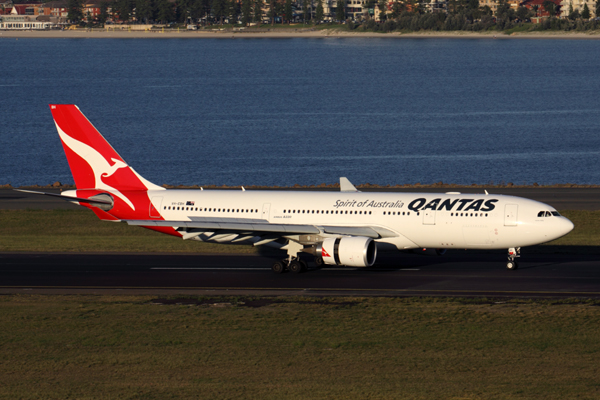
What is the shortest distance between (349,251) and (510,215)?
8.89 metres

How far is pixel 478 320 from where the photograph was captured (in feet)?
111

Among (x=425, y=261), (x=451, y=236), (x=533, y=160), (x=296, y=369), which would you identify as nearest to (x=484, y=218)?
(x=451, y=236)

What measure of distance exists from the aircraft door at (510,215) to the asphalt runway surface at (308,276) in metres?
2.81

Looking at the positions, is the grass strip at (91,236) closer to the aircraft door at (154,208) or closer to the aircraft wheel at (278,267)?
the aircraft door at (154,208)

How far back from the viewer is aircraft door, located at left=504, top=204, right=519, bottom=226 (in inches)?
1716

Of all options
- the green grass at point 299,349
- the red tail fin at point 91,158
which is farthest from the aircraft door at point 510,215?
the red tail fin at point 91,158

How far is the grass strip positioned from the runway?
2.55m

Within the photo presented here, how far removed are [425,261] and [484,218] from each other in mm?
6401

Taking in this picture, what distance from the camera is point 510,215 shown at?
43688mm

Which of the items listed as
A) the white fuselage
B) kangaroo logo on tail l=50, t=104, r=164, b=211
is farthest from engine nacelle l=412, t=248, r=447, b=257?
kangaroo logo on tail l=50, t=104, r=164, b=211

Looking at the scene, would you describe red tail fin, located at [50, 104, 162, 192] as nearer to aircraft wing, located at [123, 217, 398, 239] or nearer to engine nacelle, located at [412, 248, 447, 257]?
aircraft wing, located at [123, 217, 398, 239]

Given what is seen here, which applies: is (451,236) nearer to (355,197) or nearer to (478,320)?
(355,197)

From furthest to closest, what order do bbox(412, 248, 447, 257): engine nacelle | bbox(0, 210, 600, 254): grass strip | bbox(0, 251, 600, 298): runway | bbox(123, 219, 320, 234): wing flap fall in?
1. bbox(0, 210, 600, 254): grass strip
2. bbox(412, 248, 447, 257): engine nacelle
3. bbox(123, 219, 320, 234): wing flap
4. bbox(0, 251, 600, 298): runway

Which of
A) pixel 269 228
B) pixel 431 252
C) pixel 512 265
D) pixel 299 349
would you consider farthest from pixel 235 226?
pixel 512 265
